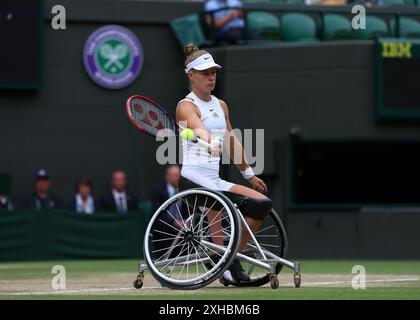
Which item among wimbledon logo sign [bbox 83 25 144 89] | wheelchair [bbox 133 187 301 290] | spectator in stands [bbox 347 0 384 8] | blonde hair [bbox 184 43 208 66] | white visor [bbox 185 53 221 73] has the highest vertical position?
spectator in stands [bbox 347 0 384 8]

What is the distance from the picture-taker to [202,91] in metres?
9.28

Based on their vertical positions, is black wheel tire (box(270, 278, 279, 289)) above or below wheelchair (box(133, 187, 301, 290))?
below

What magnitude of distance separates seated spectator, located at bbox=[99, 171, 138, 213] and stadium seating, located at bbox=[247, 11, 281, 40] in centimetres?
353

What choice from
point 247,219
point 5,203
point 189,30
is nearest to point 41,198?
point 5,203

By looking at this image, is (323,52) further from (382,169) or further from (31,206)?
(31,206)

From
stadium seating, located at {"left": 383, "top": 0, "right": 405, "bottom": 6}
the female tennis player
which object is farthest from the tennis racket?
stadium seating, located at {"left": 383, "top": 0, "right": 405, "bottom": 6}

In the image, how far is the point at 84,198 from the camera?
18859mm

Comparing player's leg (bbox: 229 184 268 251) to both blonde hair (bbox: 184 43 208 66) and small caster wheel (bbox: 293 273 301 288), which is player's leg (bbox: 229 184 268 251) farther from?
blonde hair (bbox: 184 43 208 66)

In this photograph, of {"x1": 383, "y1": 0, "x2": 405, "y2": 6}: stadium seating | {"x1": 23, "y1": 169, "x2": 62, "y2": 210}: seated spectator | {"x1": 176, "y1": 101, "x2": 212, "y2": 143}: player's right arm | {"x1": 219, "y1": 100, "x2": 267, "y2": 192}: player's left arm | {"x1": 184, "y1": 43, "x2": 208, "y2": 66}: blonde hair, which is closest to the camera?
{"x1": 176, "y1": 101, "x2": 212, "y2": 143}: player's right arm

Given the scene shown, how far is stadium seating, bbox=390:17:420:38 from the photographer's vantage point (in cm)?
1997

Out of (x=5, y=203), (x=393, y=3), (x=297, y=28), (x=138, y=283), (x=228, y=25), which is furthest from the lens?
(x=393, y=3)

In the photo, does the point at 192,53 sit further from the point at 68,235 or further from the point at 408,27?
the point at 408,27

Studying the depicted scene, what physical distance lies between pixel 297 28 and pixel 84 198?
4.93 meters
